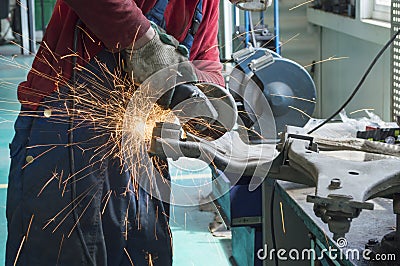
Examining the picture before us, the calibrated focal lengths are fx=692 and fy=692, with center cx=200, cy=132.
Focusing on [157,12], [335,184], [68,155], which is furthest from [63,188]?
[335,184]

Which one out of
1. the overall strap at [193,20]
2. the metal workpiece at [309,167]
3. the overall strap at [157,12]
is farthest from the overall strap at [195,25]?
the metal workpiece at [309,167]

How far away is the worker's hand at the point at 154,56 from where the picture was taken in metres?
1.73

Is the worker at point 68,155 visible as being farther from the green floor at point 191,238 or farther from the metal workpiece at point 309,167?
the green floor at point 191,238

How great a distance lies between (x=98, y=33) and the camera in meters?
1.72

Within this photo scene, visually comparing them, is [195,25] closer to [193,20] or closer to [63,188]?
[193,20]

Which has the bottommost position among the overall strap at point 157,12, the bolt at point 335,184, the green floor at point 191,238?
the green floor at point 191,238

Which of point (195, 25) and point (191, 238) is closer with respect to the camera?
point (195, 25)

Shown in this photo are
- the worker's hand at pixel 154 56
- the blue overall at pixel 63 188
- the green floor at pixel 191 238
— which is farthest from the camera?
the green floor at pixel 191 238

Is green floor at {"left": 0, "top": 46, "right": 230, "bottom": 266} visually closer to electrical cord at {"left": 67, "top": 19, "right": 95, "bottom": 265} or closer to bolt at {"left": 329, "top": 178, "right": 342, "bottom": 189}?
electrical cord at {"left": 67, "top": 19, "right": 95, "bottom": 265}

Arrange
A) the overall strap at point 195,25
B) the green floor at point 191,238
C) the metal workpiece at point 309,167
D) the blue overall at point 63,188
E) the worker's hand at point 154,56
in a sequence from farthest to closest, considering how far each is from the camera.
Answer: the green floor at point 191,238 < the overall strap at point 195,25 < the blue overall at point 63,188 < the worker's hand at point 154,56 < the metal workpiece at point 309,167

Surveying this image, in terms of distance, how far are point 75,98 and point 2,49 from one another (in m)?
8.23

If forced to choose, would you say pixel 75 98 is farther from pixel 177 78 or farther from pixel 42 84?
pixel 177 78

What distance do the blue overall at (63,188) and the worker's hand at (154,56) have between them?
0.10 metres

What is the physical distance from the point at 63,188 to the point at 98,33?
17.0 inches
